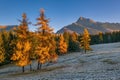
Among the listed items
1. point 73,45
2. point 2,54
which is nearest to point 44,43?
point 2,54

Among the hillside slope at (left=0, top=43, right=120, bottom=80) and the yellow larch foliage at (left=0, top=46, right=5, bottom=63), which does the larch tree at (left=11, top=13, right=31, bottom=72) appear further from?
the yellow larch foliage at (left=0, top=46, right=5, bottom=63)

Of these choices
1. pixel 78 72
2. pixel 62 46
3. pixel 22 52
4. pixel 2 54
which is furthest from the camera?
pixel 62 46

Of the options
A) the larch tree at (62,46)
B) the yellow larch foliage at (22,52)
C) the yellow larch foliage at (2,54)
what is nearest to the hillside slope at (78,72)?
the yellow larch foliage at (22,52)

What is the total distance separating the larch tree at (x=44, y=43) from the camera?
5736 centimetres

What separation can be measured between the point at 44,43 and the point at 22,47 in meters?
5.43

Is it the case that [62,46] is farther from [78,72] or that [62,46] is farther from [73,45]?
[78,72]

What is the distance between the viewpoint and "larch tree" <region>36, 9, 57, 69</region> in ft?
188

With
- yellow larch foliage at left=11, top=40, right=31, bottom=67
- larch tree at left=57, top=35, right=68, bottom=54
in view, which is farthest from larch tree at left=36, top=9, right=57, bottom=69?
larch tree at left=57, top=35, right=68, bottom=54

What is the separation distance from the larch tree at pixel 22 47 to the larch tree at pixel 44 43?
105 inches

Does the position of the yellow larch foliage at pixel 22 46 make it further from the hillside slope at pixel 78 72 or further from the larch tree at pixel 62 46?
the larch tree at pixel 62 46

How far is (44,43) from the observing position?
192 feet

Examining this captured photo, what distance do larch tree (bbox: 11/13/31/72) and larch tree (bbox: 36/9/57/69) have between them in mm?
2666

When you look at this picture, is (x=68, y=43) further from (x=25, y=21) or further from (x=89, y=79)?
(x=89, y=79)

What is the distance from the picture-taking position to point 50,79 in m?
38.1
